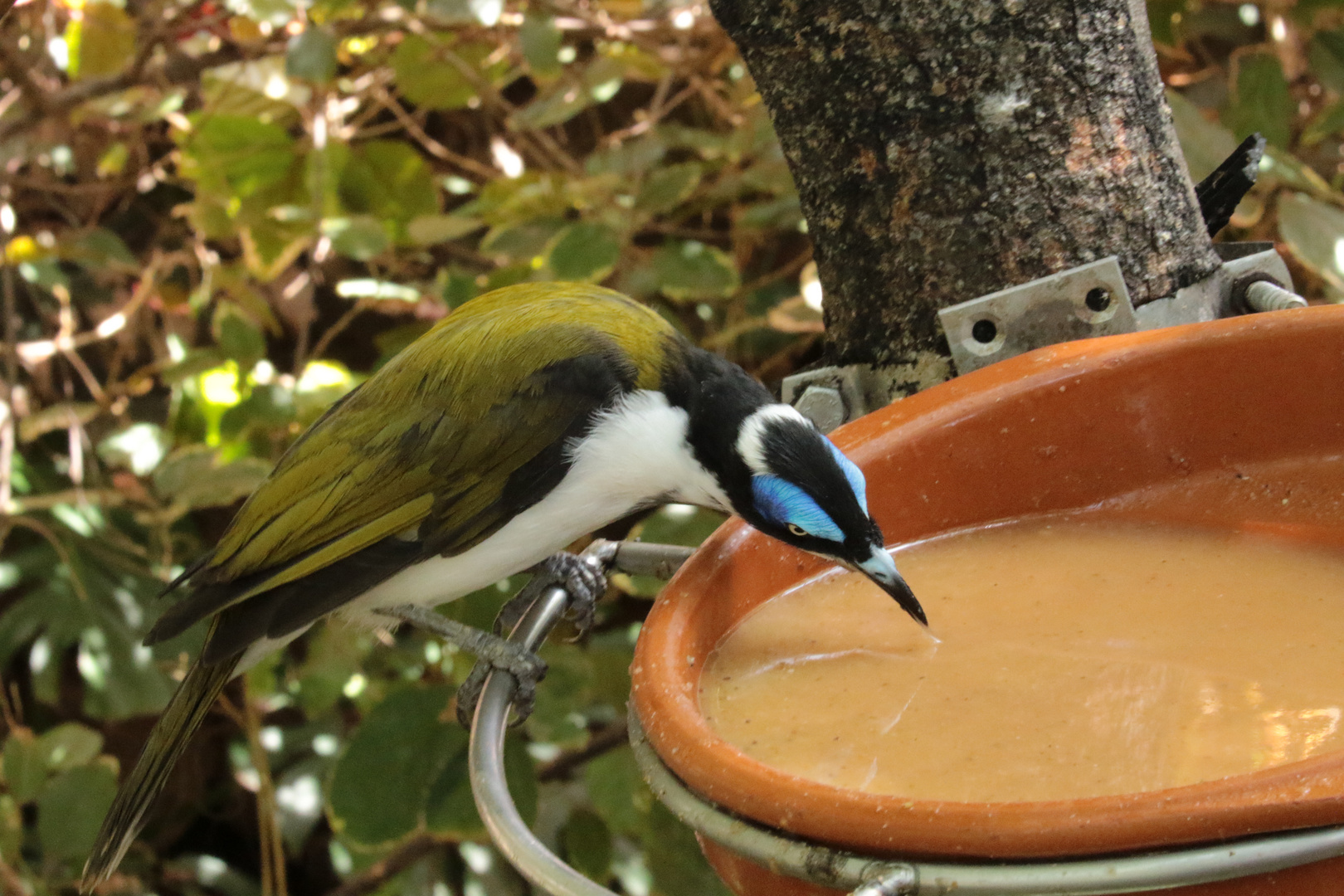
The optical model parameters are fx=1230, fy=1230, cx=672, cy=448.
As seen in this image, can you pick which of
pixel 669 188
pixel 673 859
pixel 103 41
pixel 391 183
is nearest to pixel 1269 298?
pixel 669 188

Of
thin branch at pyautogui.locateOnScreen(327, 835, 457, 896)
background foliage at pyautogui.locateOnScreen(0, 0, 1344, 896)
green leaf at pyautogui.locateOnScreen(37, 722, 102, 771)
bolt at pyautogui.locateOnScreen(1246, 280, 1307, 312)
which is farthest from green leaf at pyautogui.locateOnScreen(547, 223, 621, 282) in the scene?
green leaf at pyautogui.locateOnScreen(37, 722, 102, 771)

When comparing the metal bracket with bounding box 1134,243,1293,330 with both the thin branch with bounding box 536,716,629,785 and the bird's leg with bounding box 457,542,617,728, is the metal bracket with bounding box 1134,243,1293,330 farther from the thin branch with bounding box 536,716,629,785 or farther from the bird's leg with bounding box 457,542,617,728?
the thin branch with bounding box 536,716,629,785

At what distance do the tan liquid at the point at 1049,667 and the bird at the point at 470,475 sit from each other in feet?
1.00

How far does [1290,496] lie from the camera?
3.64ft

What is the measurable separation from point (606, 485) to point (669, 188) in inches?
31.6

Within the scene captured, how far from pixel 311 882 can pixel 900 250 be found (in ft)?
7.51

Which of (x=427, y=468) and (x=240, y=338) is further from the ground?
(x=240, y=338)

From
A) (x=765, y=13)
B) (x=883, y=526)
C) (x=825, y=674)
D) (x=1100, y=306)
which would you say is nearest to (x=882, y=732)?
(x=825, y=674)

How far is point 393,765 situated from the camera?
72.3 inches

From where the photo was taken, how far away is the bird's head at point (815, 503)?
1.04m

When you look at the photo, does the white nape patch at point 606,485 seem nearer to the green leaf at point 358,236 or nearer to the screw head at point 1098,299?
the screw head at point 1098,299

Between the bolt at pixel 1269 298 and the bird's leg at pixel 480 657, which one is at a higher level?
the bolt at pixel 1269 298

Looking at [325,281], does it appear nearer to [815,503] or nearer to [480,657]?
[480,657]

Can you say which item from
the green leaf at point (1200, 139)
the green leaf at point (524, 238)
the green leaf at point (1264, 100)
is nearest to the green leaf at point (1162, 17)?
the green leaf at point (1264, 100)
